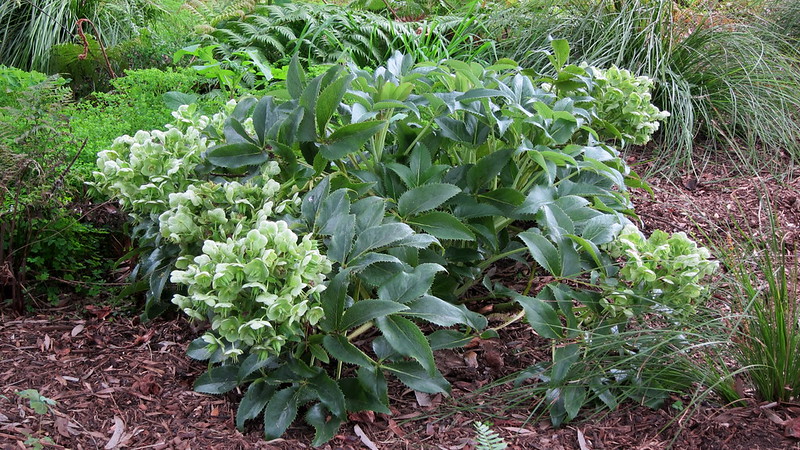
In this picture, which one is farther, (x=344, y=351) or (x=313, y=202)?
(x=313, y=202)

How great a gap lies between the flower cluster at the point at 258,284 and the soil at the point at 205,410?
13.5 inches

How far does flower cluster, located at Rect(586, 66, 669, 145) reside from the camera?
260 cm

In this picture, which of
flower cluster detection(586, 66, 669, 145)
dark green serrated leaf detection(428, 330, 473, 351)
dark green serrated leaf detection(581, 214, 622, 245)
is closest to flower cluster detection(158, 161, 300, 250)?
dark green serrated leaf detection(428, 330, 473, 351)

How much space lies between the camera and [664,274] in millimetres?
1853

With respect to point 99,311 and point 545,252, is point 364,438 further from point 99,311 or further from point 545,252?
point 99,311

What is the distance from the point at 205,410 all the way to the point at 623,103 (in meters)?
1.87

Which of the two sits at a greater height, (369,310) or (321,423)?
(369,310)

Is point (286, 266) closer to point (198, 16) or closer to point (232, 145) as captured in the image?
point (232, 145)

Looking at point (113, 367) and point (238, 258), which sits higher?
point (238, 258)

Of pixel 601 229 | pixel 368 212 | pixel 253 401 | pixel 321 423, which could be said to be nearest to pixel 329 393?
pixel 321 423

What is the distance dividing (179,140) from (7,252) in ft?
2.69

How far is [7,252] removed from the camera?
7.57 ft

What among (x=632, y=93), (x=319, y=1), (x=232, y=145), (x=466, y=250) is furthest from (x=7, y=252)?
(x=319, y=1)

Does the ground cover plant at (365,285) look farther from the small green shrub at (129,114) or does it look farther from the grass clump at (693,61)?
the grass clump at (693,61)
